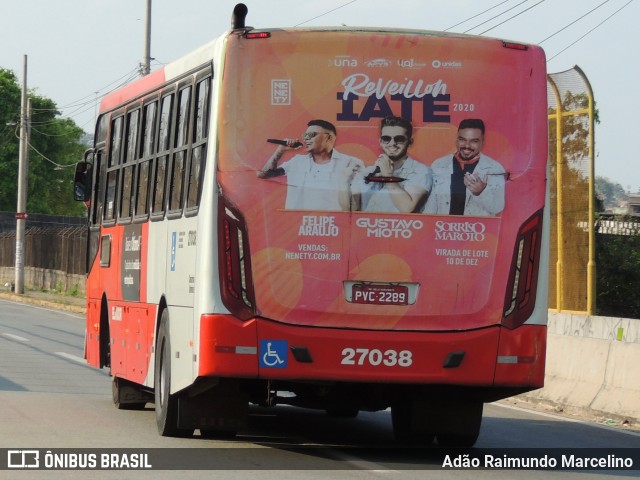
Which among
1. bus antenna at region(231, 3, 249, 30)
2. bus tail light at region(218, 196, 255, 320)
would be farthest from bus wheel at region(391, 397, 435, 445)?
bus antenna at region(231, 3, 249, 30)

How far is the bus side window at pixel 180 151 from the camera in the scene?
12.5 metres

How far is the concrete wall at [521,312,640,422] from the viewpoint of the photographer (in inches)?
639

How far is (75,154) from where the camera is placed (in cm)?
11562

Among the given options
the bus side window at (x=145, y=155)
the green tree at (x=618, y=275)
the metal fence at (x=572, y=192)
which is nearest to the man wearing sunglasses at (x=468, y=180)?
the bus side window at (x=145, y=155)

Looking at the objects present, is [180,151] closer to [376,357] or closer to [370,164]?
[370,164]

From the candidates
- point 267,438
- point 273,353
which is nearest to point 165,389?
point 267,438

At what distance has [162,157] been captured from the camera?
13445 mm

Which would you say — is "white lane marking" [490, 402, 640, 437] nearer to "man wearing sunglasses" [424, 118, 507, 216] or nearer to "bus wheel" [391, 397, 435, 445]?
"bus wheel" [391, 397, 435, 445]

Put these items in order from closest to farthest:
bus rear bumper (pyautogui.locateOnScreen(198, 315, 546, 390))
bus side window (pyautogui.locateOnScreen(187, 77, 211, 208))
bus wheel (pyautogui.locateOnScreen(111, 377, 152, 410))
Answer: bus rear bumper (pyautogui.locateOnScreen(198, 315, 546, 390))
bus side window (pyautogui.locateOnScreen(187, 77, 211, 208))
bus wheel (pyautogui.locateOnScreen(111, 377, 152, 410))

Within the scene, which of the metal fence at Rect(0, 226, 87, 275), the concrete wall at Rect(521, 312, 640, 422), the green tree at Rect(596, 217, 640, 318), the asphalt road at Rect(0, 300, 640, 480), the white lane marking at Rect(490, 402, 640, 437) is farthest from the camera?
the metal fence at Rect(0, 226, 87, 275)

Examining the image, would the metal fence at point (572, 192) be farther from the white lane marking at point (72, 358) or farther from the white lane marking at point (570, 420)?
the white lane marking at point (72, 358)

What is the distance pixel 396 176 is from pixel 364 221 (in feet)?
1.42

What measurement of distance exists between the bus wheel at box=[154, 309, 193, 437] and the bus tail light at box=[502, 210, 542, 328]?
2.90 m

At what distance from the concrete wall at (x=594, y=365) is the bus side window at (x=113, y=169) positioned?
18.9 feet
